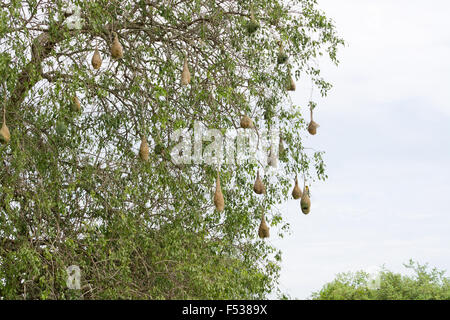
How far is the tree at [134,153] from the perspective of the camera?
22.5 ft

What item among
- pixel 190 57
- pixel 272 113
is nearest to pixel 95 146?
pixel 190 57

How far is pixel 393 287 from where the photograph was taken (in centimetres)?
1462

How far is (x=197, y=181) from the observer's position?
830cm

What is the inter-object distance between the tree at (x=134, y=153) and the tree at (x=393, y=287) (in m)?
5.93

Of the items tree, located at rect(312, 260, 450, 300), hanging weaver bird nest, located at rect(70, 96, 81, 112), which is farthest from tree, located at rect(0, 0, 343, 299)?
tree, located at rect(312, 260, 450, 300)

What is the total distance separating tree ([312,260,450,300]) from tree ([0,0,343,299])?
5.93 m

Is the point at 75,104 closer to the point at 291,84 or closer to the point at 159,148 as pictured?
the point at 159,148

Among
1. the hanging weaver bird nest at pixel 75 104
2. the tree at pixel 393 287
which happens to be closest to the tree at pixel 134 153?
the hanging weaver bird nest at pixel 75 104

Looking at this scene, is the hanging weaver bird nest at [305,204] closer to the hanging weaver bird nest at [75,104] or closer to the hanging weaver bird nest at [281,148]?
the hanging weaver bird nest at [281,148]

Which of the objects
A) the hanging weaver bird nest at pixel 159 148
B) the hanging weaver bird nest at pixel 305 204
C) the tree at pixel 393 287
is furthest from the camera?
the tree at pixel 393 287

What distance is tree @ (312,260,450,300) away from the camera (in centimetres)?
1435

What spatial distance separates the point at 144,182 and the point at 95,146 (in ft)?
3.48

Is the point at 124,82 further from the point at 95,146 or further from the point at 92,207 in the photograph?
the point at 92,207
